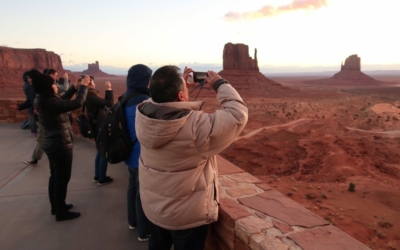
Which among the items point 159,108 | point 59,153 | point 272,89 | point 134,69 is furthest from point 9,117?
point 272,89

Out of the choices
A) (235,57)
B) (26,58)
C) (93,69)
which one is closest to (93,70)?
(93,69)

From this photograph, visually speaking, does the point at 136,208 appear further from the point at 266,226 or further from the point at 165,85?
the point at 165,85

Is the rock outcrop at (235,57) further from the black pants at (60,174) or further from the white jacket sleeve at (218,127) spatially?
the white jacket sleeve at (218,127)

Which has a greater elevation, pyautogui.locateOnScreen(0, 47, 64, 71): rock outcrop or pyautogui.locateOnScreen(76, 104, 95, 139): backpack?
pyautogui.locateOnScreen(0, 47, 64, 71): rock outcrop

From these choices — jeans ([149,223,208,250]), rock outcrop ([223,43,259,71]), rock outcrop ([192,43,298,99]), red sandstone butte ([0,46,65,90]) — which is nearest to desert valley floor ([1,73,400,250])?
jeans ([149,223,208,250])

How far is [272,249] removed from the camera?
1618 millimetres

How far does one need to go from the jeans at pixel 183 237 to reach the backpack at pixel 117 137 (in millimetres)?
817

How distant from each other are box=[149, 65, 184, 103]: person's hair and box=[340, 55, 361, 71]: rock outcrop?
119665mm

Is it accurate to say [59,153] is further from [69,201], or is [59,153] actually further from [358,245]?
[358,245]

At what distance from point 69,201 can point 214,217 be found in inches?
106

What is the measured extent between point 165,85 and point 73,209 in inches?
105

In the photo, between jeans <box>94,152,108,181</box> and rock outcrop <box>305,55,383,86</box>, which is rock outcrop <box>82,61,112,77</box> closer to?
rock outcrop <box>305,55,383,86</box>

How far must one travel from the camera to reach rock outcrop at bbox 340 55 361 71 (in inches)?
4117

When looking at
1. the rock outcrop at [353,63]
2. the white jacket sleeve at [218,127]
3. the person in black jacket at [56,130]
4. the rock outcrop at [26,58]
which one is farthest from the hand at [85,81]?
the rock outcrop at [353,63]
